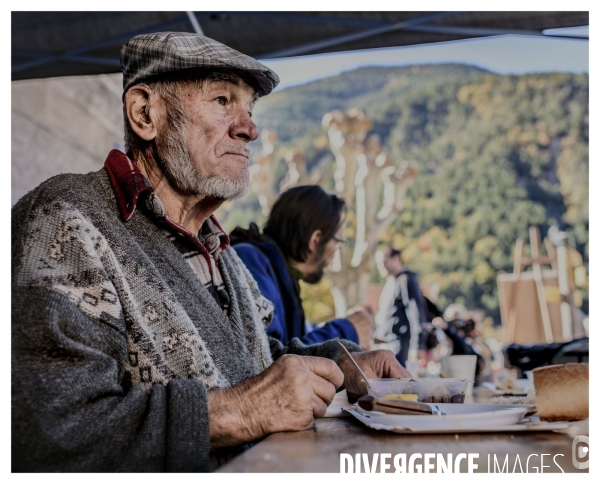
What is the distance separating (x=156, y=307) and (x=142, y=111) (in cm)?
57

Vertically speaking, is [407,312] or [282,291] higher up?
[282,291]

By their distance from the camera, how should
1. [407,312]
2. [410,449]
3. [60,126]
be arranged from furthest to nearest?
[407,312], [60,126], [410,449]

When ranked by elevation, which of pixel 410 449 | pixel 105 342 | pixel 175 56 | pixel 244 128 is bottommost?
pixel 410 449

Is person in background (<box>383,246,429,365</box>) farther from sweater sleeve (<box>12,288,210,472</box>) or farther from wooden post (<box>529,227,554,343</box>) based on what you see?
sweater sleeve (<box>12,288,210,472</box>)

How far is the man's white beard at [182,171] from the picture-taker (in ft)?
5.12

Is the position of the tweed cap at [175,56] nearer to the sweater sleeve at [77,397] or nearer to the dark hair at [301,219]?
the sweater sleeve at [77,397]

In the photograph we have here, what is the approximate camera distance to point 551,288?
8.38m

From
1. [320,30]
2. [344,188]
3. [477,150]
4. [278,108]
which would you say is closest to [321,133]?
[278,108]

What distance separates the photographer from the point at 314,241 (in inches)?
131

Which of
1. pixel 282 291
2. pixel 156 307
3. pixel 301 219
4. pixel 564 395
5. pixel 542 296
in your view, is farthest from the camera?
pixel 542 296

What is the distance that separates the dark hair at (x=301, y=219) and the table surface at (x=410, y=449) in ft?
7.49

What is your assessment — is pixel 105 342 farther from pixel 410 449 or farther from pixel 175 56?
pixel 175 56

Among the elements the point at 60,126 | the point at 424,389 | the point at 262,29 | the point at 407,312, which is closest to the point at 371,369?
the point at 424,389

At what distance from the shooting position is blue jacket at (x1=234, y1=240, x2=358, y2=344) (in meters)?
2.82
